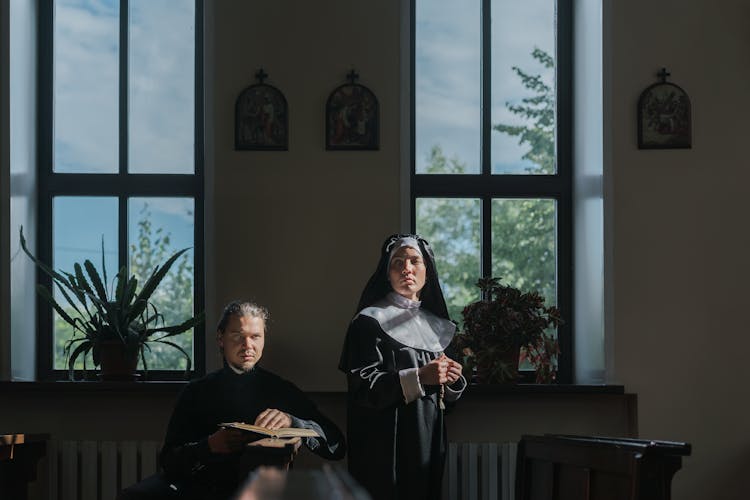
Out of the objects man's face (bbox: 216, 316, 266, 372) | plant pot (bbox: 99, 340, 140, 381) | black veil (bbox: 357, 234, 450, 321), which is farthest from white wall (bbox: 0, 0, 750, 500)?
man's face (bbox: 216, 316, 266, 372)

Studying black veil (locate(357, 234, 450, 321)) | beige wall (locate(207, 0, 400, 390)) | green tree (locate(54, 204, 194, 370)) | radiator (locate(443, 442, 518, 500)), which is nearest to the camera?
black veil (locate(357, 234, 450, 321))

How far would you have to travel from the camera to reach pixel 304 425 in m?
5.36

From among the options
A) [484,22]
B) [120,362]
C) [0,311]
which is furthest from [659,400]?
[0,311]

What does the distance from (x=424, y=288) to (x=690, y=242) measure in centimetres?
169

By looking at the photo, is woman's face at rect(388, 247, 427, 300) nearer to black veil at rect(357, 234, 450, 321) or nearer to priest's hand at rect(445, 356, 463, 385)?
black veil at rect(357, 234, 450, 321)

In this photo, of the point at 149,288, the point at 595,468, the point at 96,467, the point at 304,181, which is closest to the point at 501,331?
the point at 304,181

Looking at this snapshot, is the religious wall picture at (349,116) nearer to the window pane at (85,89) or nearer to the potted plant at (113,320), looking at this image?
the potted plant at (113,320)

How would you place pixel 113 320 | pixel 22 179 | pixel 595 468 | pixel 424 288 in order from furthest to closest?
pixel 22 179 < pixel 113 320 < pixel 424 288 < pixel 595 468

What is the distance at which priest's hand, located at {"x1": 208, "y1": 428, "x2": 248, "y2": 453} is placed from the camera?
5105 millimetres

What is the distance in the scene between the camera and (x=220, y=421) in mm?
5449

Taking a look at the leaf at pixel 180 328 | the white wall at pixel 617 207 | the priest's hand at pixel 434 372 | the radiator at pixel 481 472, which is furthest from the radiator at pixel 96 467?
the priest's hand at pixel 434 372

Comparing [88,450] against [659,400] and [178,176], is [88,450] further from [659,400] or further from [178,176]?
[659,400]

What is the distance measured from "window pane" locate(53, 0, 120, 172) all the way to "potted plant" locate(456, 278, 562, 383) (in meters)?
2.41

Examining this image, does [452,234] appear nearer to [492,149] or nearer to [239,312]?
[492,149]
